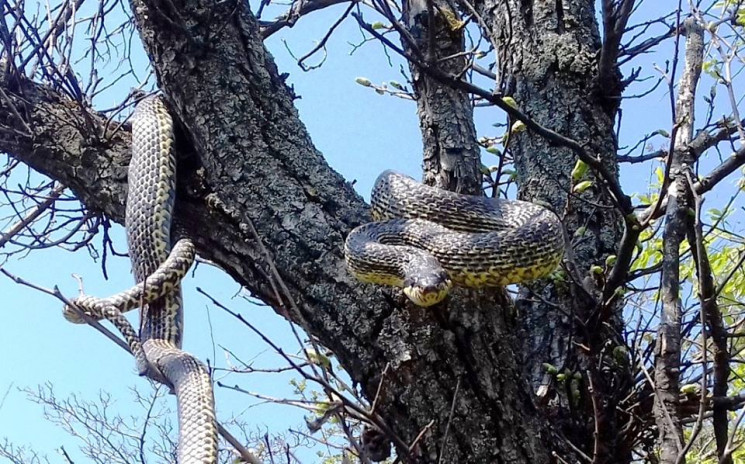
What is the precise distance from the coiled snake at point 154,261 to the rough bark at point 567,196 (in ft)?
4.62

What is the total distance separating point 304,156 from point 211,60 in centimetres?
55

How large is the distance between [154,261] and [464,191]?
1.44m

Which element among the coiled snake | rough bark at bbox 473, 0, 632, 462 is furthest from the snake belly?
rough bark at bbox 473, 0, 632, 462

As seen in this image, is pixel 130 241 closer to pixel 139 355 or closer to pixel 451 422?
pixel 139 355

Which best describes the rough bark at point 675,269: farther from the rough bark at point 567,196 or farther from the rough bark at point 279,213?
the rough bark at point 279,213

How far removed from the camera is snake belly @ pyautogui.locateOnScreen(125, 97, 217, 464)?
11.7 feet

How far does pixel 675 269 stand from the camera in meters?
2.68

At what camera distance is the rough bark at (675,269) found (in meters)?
2.41

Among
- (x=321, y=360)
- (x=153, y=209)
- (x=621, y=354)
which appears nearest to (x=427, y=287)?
(x=321, y=360)

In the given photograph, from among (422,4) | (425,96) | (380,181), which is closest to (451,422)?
(380,181)

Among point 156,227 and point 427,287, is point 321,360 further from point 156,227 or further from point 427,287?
point 156,227

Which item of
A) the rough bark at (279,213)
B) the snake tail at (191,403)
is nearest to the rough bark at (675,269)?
the rough bark at (279,213)

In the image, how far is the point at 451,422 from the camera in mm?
2814

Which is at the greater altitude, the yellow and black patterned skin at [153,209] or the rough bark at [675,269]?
the yellow and black patterned skin at [153,209]
